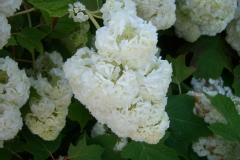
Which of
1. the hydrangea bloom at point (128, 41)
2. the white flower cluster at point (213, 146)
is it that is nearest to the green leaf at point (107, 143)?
the white flower cluster at point (213, 146)

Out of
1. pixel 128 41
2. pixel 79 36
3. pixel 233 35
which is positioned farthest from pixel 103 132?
pixel 233 35

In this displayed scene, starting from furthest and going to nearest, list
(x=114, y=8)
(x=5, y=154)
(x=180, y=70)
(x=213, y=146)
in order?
(x=180, y=70) → (x=213, y=146) → (x=5, y=154) → (x=114, y=8)

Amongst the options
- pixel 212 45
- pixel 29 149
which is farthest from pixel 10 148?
pixel 212 45

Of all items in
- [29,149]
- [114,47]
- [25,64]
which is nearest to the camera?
[114,47]

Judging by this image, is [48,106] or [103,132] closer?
[48,106]

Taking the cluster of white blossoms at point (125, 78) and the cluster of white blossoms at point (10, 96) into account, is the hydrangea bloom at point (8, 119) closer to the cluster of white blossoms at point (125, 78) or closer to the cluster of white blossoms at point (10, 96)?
the cluster of white blossoms at point (10, 96)

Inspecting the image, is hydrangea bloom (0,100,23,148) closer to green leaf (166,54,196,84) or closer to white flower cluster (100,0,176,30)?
white flower cluster (100,0,176,30)

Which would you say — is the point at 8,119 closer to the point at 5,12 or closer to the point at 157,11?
the point at 5,12

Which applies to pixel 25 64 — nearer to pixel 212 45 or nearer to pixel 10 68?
pixel 10 68
